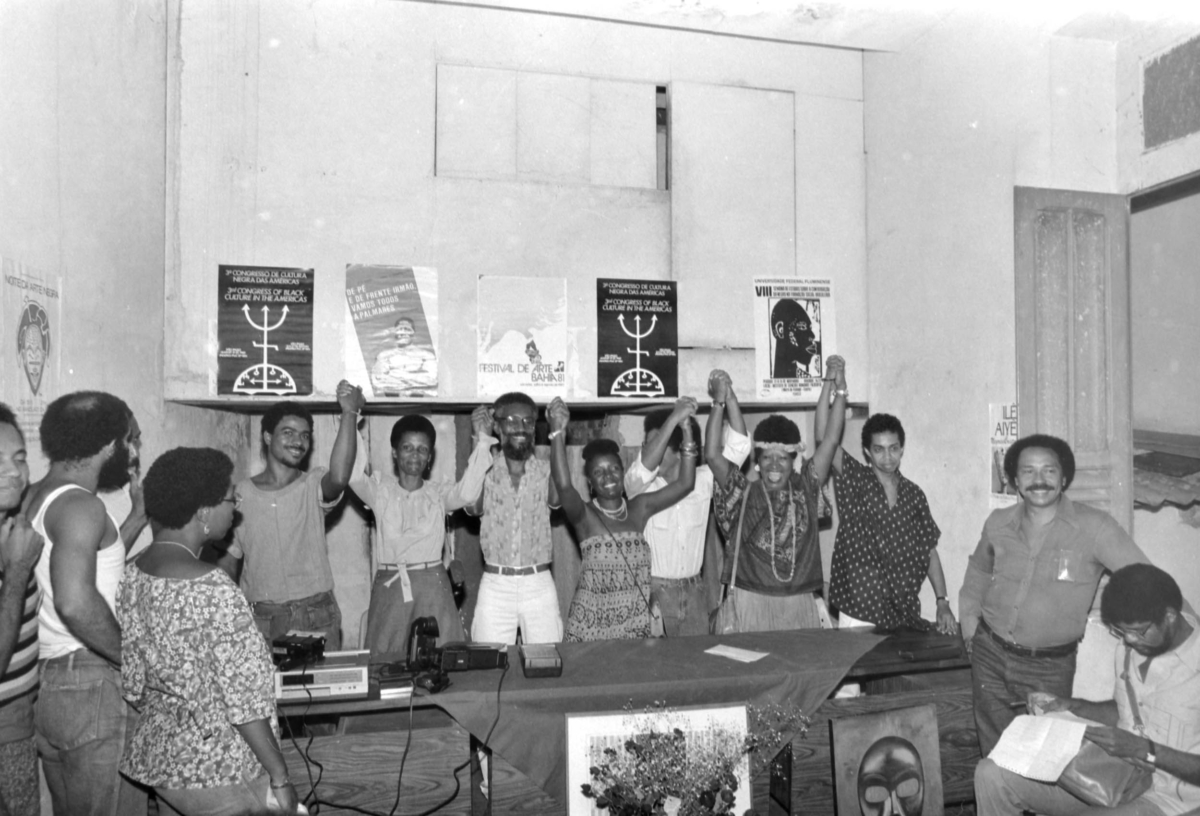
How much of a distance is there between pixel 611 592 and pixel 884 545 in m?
1.21

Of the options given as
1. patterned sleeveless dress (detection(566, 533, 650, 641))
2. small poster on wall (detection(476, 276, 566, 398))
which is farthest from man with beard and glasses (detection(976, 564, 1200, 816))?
small poster on wall (detection(476, 276, 566, 398))

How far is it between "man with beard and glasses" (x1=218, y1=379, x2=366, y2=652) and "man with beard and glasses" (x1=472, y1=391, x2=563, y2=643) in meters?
0.65

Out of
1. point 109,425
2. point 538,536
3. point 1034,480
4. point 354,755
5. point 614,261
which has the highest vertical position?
point 614,261

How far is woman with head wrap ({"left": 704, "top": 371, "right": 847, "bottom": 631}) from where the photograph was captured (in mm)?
4047

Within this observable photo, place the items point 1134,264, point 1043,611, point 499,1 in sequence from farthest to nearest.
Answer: point 1134,264 → point 499,1 → point 1043,611

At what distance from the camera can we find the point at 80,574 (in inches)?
94.3

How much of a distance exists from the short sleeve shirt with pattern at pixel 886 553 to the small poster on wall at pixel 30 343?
3.18 m

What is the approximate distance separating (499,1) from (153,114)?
5.74ft

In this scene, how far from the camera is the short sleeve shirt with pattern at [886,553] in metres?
4.00

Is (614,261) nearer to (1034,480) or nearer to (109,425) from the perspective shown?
(1034,480)

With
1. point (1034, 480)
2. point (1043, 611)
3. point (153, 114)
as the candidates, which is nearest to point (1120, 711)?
point (1043, 611)

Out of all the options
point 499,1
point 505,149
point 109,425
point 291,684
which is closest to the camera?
point 109,425

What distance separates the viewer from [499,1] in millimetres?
4609

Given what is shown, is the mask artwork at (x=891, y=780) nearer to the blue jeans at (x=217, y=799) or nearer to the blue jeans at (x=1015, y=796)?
the blue jeans at (x=1015, y=796)
